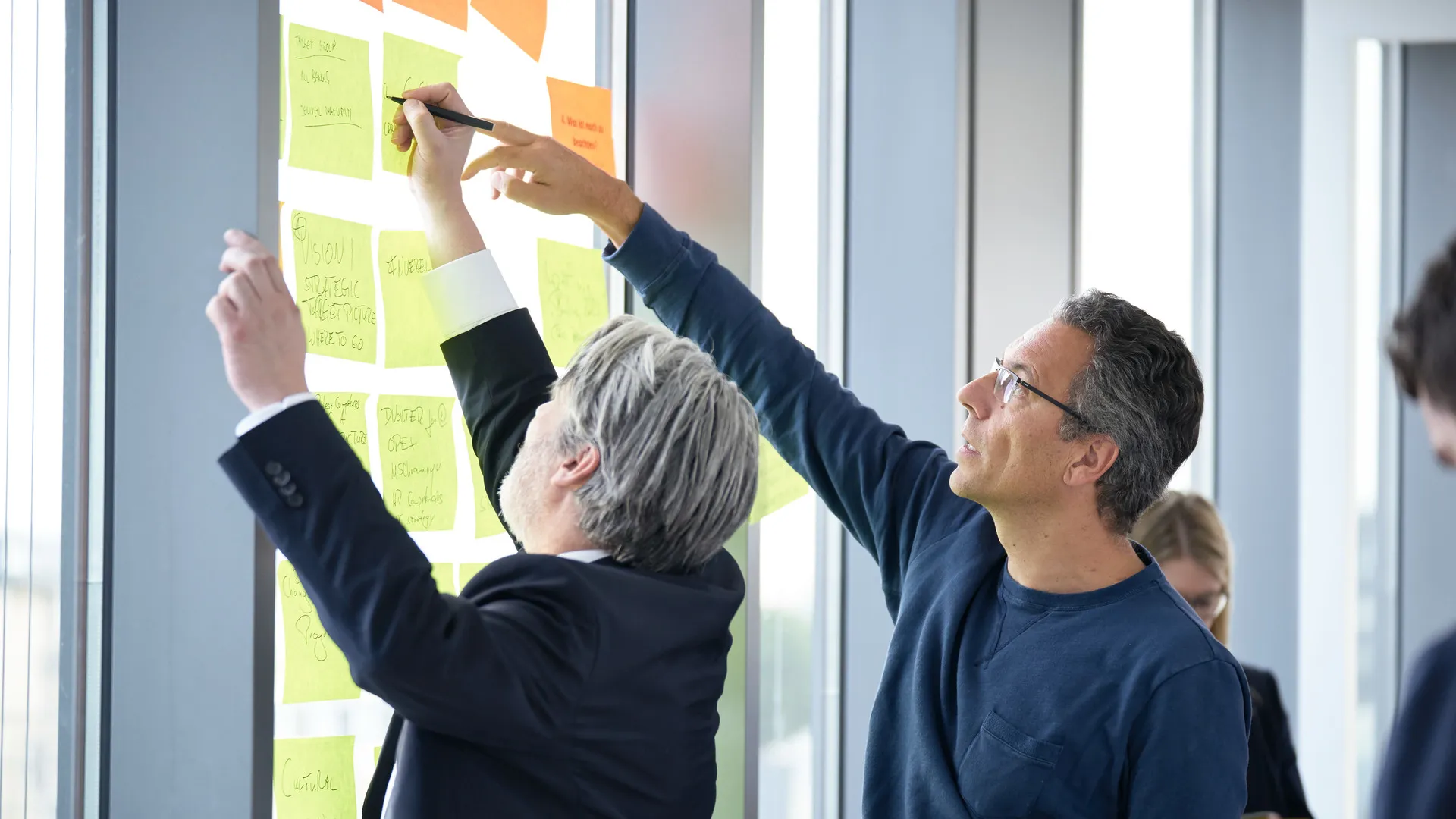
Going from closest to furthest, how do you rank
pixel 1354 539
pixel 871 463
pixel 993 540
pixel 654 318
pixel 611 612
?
pixel 611 612
pixel 993 540
pixel 871 463
pixel 654 318
pixel 1354 539

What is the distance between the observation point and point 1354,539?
3443mm

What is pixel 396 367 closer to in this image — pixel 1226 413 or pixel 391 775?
pixel 391 775

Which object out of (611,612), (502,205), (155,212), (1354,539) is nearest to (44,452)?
(155,212)

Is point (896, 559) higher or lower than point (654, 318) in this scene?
lower

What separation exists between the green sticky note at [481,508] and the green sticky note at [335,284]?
0.23 meters

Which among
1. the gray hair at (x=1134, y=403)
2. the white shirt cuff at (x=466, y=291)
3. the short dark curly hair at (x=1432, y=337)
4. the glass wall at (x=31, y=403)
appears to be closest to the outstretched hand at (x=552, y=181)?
the white shirt cuff at (x=466, y=291)

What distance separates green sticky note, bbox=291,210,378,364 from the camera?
1394 millimetres

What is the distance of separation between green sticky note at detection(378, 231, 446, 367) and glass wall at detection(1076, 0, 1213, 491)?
169cm

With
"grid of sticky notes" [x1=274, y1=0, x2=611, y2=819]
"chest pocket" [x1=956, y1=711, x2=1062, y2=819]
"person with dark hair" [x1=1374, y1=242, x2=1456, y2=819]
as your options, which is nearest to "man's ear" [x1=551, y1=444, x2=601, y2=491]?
"grid of sticky notes" [x1=274, y1=0, x2=611, y2=819]

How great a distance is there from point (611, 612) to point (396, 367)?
52 centimetres

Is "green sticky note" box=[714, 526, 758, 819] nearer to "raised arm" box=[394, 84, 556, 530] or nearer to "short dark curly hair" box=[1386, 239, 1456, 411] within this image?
"raised arm" box=[394, 84, 556, 530]

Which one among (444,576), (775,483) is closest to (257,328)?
(444,576)

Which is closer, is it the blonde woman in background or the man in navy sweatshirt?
the man in navy sweatshirt

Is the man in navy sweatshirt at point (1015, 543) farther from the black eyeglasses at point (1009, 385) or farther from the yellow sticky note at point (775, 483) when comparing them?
the yellow sticky note at point (775, 483)
